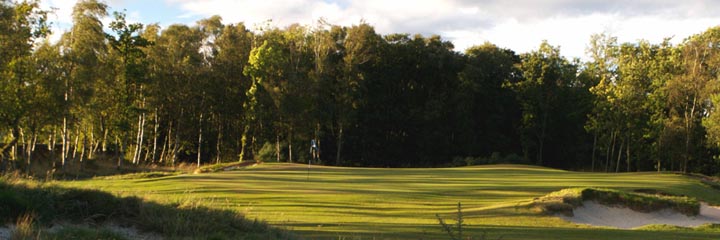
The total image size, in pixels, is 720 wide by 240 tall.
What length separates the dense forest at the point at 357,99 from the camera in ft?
139

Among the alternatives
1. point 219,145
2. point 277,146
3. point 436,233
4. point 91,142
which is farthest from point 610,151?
point 436,233

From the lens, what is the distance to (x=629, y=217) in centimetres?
2088

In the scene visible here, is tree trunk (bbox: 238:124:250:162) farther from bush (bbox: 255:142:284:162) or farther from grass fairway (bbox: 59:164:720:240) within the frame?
grass fairway (bbox: 59:164:720:240)

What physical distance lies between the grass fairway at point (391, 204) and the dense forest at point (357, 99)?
18.1 meters

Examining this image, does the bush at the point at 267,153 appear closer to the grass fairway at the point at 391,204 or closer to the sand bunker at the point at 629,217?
the grass fairway at the point at 391,204

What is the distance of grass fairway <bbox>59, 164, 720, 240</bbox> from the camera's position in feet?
42.6

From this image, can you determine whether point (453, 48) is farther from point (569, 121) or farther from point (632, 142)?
point (632, 142)

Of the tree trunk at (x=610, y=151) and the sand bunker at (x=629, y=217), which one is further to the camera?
the tree trunk at (x=610, y=151)

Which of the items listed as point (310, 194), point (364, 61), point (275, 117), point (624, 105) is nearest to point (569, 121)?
point (624, 105)

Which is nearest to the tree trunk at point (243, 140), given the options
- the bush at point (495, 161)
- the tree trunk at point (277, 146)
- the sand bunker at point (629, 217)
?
the tree trunk at point (277, 146)

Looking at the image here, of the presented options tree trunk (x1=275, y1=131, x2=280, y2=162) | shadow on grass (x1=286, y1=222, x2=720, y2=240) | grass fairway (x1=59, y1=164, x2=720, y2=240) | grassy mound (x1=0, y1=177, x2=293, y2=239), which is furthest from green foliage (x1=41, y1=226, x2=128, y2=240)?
tree trunk (x1=275, y1=131, x2=280, y2=162)

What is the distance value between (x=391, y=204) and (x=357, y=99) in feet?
115

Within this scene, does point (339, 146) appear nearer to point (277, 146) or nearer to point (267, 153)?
point (277, 146)

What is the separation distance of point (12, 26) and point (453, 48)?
40.1 meters
